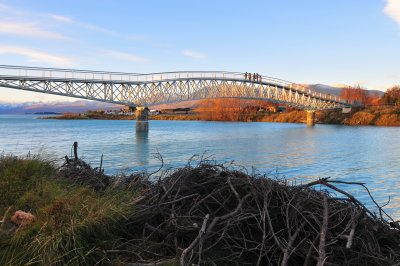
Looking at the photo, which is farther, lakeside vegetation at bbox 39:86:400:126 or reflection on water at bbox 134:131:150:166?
lakeside vegetation at bbox 39:86:400:126

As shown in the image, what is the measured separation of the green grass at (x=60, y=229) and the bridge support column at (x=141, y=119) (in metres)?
65.2

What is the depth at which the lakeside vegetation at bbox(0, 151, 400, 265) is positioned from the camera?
3547 mm

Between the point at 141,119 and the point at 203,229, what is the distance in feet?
229

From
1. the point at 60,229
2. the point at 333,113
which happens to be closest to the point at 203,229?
the point at 60,229

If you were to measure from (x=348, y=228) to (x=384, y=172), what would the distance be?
1962 cm

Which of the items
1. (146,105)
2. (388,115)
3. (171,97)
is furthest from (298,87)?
(146,105)

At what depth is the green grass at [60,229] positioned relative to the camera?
3.46 meters

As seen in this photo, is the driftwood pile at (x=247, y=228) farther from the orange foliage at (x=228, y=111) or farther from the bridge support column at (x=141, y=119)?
the orange foliage at (x=228, y=111)

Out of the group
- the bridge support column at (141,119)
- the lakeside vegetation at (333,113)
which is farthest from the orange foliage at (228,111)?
the bridge support column at (141,119)

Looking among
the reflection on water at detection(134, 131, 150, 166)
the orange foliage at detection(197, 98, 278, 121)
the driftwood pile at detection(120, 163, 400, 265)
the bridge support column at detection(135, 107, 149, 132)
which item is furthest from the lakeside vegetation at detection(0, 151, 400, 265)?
the orange foliage at detection(197, 98, 278, 121)

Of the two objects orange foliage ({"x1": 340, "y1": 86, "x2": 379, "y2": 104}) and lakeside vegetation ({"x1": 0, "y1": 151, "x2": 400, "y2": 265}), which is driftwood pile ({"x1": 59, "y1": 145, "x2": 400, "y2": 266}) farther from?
orange foliage ({"x1": 340, "y1": 86, "x2": 379, "y2": 104})

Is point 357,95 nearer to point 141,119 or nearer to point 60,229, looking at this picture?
point 141,119

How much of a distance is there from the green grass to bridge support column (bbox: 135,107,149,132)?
2568 inches

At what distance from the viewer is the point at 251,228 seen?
4121 mm
